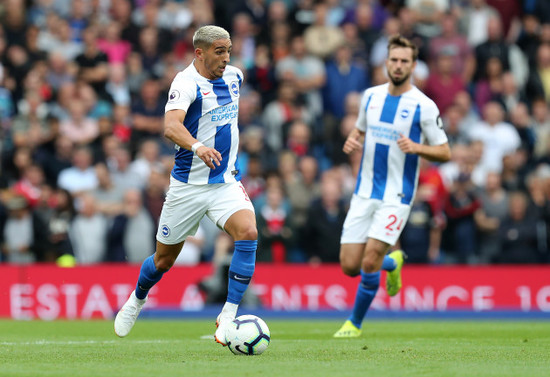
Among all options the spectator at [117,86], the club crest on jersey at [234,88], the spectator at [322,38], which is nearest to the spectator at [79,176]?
the spectator at [117,86]

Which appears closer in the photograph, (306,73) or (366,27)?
(306,73)

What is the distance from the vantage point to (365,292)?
36.4 feet

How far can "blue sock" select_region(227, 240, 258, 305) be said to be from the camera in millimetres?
9102

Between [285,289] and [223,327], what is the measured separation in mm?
8122

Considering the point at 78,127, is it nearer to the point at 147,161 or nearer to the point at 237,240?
the point at 147,161

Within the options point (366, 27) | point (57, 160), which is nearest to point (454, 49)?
point (366, 27)

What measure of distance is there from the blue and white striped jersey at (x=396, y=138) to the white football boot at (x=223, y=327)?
9.29 ft

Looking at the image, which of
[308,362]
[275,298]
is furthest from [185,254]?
[308,362]

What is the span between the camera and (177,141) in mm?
8758

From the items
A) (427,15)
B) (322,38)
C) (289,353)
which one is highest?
(427,15)

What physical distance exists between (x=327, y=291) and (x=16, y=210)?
5.19m

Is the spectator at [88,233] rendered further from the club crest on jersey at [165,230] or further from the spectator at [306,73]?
the club crest on jersey at [165,230]

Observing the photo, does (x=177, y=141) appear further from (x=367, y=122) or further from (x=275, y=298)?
(x=275, y=298)

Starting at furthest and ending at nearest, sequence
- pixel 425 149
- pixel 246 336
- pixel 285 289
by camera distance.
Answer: pixel 285 289 → pixel 425 149 → pixel 246 336
